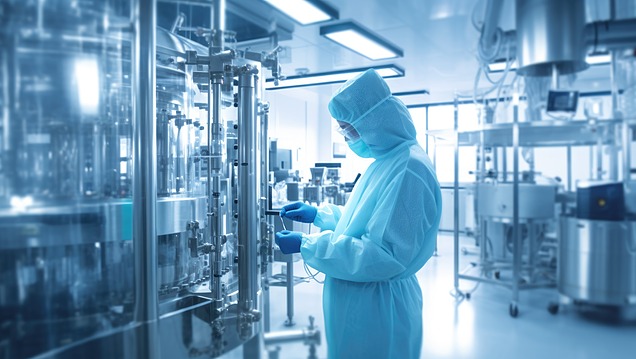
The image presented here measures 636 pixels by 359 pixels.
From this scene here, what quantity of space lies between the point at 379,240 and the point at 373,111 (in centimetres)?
42

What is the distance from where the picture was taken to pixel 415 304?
52.8 inches

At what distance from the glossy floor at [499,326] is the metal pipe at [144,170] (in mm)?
1030

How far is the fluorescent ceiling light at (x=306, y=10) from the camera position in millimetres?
2832

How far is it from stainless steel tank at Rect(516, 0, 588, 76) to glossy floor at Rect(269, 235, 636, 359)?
1.75 meters

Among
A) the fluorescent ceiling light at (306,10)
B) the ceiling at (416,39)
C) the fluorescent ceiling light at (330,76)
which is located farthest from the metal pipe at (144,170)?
the fluorescent ceiling light at (330,76)

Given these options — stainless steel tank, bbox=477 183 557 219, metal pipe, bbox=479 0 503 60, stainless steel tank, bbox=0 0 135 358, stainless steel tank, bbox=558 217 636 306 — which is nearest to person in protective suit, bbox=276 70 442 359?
stainless steel tank, bbox=0 0 135 358

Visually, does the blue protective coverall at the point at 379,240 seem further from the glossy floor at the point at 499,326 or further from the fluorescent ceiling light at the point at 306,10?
the fluorescent ceiling light at the point at 306,10

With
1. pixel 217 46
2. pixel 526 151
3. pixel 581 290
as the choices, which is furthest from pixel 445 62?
pixel 217 46

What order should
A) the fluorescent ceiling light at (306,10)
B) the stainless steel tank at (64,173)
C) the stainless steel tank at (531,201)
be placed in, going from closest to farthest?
the stainless steel tank at (64,173)
the fluorescent ceiling light at (306,10)
the stainless steel tank at (531,201)

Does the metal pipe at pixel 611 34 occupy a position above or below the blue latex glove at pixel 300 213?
above

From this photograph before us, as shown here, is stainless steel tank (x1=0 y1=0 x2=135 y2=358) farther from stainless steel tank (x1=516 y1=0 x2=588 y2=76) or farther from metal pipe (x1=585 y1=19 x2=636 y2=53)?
metal pipe (x1=585 y1=19 x2=636 y2=53)

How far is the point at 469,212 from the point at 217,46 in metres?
5.44

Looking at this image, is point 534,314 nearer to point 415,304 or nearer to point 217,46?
point 415,304

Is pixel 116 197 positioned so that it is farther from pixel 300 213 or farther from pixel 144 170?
pixel 300 213
